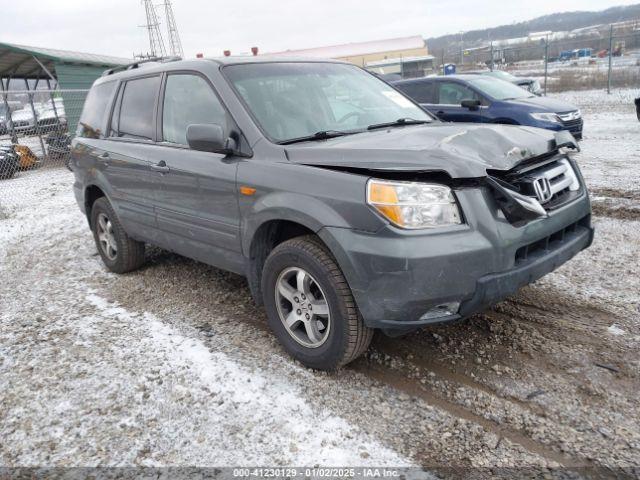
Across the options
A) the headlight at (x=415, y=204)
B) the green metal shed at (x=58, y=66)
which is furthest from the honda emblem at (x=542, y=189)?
the green metal shed at (x=58, y=66)

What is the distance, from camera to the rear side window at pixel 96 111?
4.85 meters

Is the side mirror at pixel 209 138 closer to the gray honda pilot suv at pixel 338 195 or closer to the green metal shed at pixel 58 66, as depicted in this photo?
the gray honda pilot suv at pixel 338 195

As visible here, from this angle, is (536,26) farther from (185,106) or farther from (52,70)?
(185,106)

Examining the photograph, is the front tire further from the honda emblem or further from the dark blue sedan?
the dark blue sedan

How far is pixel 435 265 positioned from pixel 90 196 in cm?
409

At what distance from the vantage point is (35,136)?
48.8ft

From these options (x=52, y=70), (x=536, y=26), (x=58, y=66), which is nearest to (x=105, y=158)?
(x=58, y=66)

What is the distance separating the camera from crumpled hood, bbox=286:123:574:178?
259 centimetres

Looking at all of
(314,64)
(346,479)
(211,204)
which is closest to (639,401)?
(346,479)

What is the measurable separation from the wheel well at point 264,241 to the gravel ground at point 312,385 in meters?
0.46

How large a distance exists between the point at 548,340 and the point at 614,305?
77 cm

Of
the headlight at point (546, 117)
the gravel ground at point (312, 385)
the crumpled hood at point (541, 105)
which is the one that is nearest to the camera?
the gravel ground at point (312, 385)

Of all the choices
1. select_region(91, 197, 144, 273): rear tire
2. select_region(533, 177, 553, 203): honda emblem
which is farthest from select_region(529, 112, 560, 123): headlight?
select_region(91, 197, 144, 273): rear tire

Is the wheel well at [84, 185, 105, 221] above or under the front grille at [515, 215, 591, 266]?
above
